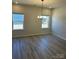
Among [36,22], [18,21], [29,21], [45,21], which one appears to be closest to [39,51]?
[18,21]

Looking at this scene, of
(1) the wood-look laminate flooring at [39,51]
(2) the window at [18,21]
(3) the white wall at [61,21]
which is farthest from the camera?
(2) the window at [18,21]

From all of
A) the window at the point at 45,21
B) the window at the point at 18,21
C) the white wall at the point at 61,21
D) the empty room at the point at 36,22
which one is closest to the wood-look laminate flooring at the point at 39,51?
the empty room at the point at 36,22

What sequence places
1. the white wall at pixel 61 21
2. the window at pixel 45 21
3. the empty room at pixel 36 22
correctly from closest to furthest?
the white wall at pixel 61 21, the empty room at pixel 36 22, the window at pixel 45 21

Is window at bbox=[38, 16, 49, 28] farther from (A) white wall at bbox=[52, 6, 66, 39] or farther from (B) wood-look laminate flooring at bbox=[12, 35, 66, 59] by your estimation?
(B) wood-look laminate flooring at bbox=[12, 35, 66, 59]

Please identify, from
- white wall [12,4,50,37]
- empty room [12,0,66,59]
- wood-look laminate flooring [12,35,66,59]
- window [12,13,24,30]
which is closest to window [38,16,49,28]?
empty room [12,0,66,59]

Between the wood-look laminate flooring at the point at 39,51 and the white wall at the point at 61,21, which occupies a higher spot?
the white wall at the point at 61,21

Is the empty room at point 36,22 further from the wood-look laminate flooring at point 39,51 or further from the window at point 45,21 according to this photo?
the wood-look laminate flooring at point 39,51

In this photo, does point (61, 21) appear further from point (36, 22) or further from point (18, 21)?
point (18, 21)

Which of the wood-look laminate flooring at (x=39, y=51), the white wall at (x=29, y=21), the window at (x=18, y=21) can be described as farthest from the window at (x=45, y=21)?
the wood-look laminate flooring at (x=39, y=51)

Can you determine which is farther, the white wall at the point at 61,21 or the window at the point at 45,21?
the window at the point at 45,21
